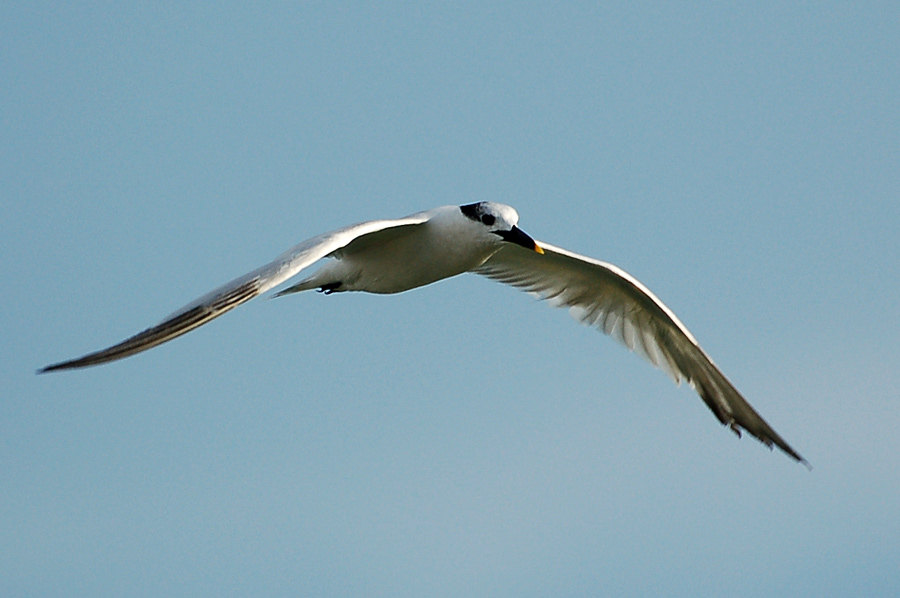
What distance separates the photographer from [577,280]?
15.1 metres

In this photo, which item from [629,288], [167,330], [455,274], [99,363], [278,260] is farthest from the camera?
[629,288]

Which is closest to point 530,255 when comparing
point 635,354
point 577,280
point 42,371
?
point 577,280

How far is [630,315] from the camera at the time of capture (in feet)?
49.9

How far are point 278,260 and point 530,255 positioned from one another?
514cm

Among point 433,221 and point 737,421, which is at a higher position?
point 433,221

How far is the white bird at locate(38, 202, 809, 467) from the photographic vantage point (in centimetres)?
974

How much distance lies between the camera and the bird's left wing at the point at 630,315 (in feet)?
48.0

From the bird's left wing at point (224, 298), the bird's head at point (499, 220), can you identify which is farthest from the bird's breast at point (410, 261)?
the bird's left wing at point (224, 298)

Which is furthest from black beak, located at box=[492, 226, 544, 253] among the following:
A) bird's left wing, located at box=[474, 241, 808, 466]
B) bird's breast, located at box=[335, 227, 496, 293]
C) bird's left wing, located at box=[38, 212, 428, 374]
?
bird's left wing, located at box=[474, 241, 808, 466]

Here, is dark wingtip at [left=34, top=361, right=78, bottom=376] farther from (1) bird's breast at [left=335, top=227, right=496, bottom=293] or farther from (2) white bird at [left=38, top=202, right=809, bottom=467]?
(1) bird's breast at [left=335, top=227, right=496, bottom=293]

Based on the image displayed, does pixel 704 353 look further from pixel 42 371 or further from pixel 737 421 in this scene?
pixel 42 371

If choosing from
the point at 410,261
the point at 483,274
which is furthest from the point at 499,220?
the point at 483,274

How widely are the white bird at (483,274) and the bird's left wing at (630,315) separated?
0.04 ft

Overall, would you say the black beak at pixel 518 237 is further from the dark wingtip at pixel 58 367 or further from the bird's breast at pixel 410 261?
the dark wingtip at pixel 58 367
